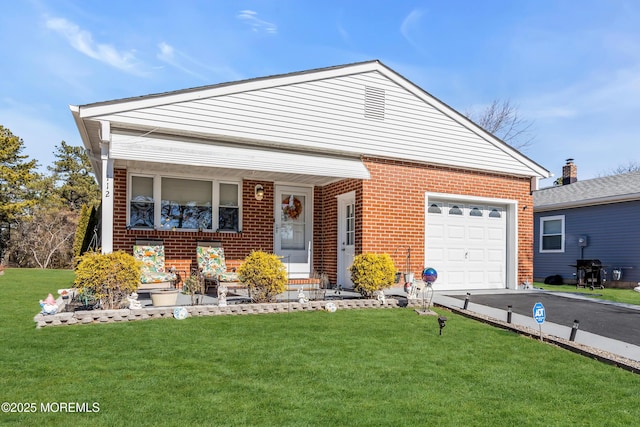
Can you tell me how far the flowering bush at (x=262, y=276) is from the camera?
8.18 metres

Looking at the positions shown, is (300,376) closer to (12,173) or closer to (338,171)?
(338,171)

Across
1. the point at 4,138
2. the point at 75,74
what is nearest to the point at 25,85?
the point at 75,74

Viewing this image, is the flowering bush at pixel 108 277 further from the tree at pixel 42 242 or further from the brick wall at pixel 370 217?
the tree at pixel 42 242

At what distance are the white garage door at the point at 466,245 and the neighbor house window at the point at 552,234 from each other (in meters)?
7.93

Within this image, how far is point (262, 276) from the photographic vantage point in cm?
816

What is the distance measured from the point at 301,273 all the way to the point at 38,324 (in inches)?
264

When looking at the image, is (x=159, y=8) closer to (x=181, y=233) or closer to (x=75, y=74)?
(x=75, y=74)

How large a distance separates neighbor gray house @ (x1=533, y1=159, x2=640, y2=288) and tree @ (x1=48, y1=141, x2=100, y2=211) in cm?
2866

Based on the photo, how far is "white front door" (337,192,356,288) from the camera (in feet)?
38.5

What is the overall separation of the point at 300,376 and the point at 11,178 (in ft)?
85.4

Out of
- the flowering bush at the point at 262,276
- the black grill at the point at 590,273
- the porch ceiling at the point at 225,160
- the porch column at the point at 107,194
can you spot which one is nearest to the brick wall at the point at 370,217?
the porch ceiling at the point at 225,160

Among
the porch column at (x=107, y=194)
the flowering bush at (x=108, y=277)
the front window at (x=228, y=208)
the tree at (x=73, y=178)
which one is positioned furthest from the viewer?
the tree at (x=73, y=178)

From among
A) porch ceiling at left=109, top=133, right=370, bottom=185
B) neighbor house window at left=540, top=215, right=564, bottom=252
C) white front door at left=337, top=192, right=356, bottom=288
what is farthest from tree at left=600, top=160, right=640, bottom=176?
porch ceiling at left=109, top=133, right=370, bottom=185

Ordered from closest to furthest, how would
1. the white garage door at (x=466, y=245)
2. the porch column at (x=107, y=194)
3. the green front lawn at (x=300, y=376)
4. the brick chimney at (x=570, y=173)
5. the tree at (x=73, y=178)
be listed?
1. the green front lawn at (x=300, y=376)
2. the porch column at (x=107, y=194)
3. the white garage door at (x=466, y=245)
4. the brick chimney at (x=570, y=173)
5. the tree at (x=73, y=178)
